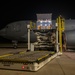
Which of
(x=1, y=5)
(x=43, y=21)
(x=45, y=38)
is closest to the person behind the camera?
(x=45, y=38)

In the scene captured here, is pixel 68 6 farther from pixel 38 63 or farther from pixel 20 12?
pixel 38 63

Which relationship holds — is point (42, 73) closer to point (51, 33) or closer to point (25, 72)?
point (25, 72)

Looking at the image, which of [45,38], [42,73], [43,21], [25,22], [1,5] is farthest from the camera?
[1,5]

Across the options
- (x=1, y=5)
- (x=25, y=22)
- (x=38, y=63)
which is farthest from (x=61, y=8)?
(x=38, y=63)

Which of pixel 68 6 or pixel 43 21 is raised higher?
pixel 68 6

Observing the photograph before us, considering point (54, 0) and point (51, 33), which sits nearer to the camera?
point (51, 33)

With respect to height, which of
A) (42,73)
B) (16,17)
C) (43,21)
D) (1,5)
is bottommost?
(42,73)

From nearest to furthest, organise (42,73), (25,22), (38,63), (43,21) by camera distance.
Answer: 1. (42,73)
2. (38,63)
3. (43,21)
4. (25,22)

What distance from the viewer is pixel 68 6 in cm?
3269

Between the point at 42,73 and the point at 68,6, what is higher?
the point at 68,6

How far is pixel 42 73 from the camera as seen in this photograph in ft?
21.0

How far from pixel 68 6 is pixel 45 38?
68.1 ft

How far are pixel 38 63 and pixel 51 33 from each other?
682 cm

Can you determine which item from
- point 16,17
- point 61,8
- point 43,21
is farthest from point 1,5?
point 43,21
